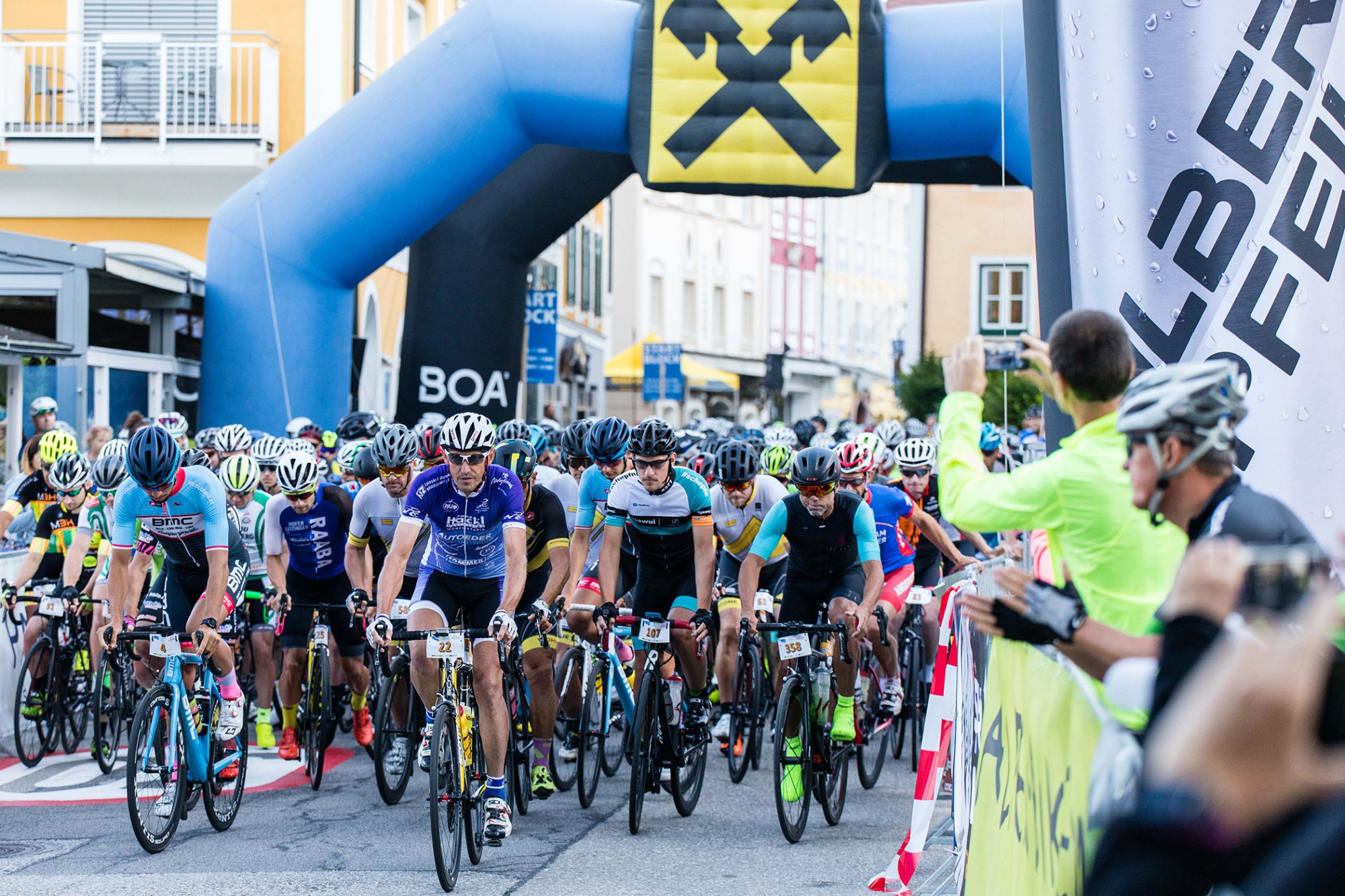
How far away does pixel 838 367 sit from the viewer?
6191 cm

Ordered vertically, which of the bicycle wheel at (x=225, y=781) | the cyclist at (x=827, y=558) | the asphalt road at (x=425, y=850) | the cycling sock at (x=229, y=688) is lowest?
the asphalt road at (x=425, y=850)

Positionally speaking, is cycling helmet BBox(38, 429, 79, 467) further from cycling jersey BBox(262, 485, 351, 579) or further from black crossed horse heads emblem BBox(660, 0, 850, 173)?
black crossed horse heads emblem BBox(660, 0, 850, 173)

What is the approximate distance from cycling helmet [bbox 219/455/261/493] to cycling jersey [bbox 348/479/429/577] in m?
0.60

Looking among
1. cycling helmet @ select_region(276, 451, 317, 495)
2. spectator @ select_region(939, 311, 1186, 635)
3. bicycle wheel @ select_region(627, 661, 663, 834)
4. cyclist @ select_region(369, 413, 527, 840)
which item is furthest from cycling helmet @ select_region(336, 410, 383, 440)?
spectator @ select_region(939, 311, 1186, 635)

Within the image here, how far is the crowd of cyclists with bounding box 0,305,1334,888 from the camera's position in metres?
6.97

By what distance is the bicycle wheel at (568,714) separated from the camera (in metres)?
8.35

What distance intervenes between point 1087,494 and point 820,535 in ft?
14.9

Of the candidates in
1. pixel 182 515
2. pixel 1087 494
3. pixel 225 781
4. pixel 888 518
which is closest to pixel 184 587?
pixel 182 515

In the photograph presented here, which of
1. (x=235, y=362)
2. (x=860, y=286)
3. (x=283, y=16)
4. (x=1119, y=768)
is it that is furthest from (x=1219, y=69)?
(x=860, y=286)

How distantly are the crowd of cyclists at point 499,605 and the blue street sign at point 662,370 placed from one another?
1612cm

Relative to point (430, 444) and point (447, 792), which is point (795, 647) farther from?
point (430, 444)

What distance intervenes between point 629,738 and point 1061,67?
398cm

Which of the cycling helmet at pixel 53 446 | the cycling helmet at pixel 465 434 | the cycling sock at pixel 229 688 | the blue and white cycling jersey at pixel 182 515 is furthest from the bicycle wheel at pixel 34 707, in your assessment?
the cycling helmet at pixel 465 434

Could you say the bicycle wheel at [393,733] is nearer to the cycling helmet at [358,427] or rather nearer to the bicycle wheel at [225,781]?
the bicycle wheel at [225,781]
